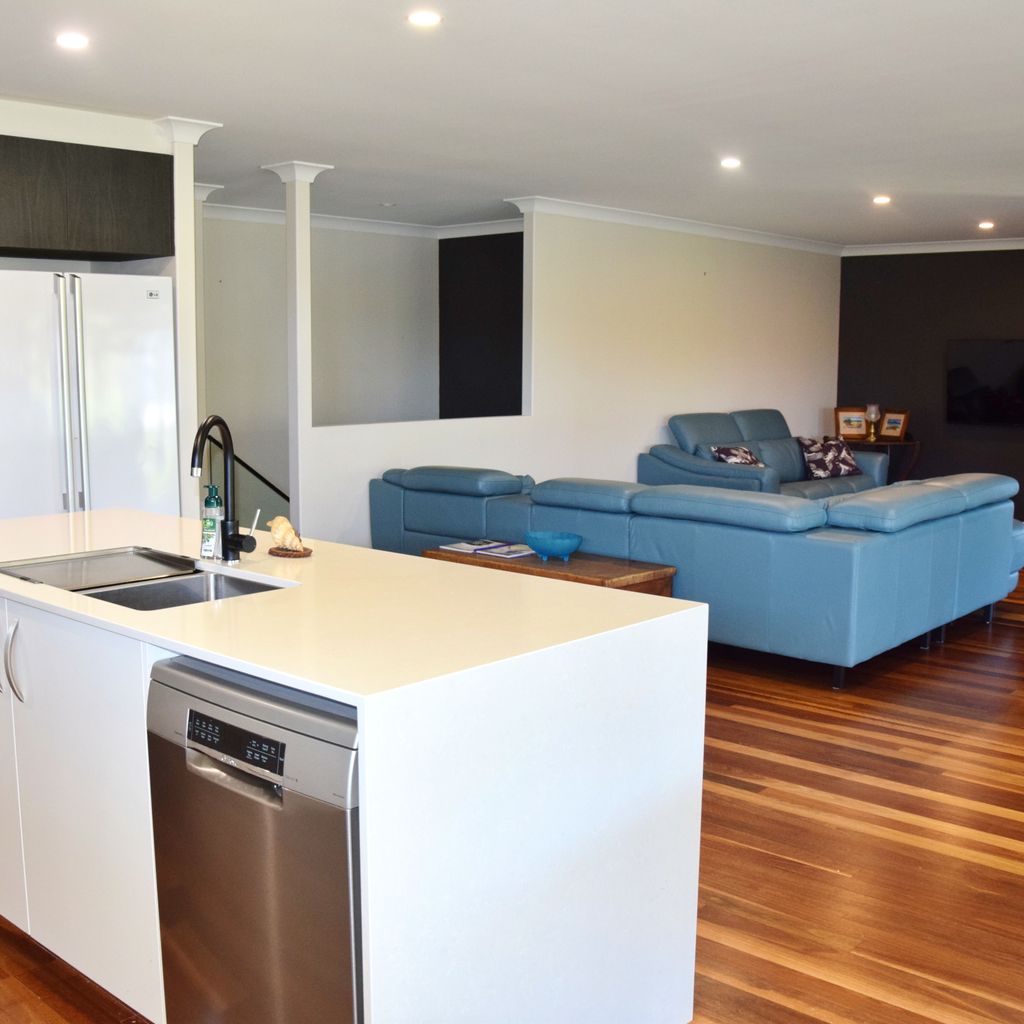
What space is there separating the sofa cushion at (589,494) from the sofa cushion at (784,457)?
4291 millimetres

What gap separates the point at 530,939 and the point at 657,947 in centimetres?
41

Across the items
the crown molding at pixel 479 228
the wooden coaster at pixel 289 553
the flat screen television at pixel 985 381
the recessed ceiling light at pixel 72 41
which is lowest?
the wooden coaster at pixel 289 553

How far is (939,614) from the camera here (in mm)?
5418

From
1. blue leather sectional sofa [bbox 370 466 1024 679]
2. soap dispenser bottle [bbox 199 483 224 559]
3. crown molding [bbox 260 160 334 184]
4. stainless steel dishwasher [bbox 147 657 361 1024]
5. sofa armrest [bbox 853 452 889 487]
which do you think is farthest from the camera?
sofa armrest [bbox 853 452 889 487]

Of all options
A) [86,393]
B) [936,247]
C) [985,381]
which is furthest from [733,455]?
[86,393]

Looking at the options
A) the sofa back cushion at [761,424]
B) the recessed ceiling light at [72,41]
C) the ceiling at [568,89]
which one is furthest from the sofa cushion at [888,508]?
the sofa back cushion at [761,424]

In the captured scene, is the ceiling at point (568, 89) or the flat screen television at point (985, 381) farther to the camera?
the flat screen television at point (985, 381)

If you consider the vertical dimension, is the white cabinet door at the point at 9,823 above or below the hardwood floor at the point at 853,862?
above

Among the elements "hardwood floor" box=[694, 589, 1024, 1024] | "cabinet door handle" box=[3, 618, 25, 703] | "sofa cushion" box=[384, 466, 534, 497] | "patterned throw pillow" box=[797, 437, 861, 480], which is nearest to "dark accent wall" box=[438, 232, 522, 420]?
"sofa cushion" box=[384, 466, 534, 497]

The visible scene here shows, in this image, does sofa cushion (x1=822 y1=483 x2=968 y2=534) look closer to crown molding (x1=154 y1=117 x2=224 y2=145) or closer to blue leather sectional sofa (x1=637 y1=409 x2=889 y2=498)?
blue leather sectional sofa (x1=637 y1=409 x2=889 y2=498)

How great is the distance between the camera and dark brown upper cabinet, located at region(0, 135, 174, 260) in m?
5.14

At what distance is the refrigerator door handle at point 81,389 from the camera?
5.14 m

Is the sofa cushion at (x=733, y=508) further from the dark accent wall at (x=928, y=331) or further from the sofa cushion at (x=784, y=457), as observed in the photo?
the dark accent wall at (x=928, y=331)

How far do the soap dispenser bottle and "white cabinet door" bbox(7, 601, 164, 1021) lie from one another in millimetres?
510
